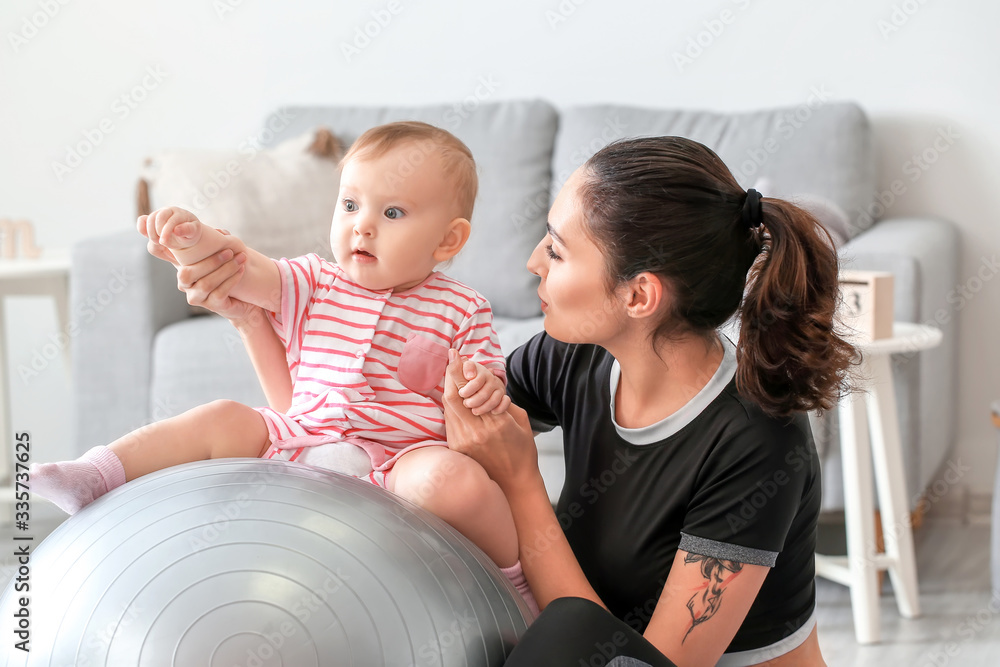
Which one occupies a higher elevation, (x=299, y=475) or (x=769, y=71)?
(x=769, y=71)

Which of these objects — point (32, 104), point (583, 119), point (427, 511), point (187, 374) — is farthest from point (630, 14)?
point (427, 511)

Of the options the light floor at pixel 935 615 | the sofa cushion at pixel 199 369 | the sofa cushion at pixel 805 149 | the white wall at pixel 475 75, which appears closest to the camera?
the light floor at pixel 935 615

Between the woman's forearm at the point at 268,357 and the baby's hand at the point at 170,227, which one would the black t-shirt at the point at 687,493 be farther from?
the baby's hand at the point at 170,227

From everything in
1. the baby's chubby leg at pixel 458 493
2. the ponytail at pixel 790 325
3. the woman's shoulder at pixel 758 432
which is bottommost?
the baby's chubby leg at pixel 458 493

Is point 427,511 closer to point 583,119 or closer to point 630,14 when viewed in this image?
point 583,119

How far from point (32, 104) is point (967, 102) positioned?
2.94 meters

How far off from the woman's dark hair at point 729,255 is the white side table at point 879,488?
0.99 m

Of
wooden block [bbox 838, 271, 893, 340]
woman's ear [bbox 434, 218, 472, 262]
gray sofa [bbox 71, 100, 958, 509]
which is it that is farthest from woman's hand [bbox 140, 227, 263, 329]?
wooden block [bbox 838, 271, 893, 340]

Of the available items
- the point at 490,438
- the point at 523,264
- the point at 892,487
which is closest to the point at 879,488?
the point at 892,487

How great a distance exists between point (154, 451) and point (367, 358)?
253mm

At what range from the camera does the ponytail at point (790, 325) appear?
102cm

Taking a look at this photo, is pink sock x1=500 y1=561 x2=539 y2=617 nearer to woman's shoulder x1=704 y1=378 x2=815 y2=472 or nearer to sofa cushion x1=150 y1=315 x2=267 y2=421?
woman's shoulder x1=704 y1=378 x2=815 y2=472

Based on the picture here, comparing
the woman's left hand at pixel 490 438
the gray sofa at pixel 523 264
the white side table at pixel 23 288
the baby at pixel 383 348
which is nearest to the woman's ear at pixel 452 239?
the baby at pixel 383 348

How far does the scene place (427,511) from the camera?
3.28 ft
